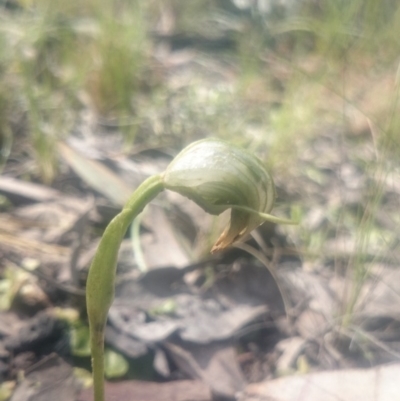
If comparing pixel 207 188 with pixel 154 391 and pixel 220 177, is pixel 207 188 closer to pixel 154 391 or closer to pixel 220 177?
pixel 220 177

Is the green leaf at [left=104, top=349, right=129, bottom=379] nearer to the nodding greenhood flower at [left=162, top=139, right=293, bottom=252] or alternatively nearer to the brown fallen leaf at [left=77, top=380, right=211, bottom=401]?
the brown fallen leaf at [left=77, top=380, right=211, bottom=401]

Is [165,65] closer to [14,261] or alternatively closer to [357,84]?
[357,84]

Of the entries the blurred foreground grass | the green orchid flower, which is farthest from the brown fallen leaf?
the blurred foreground grass

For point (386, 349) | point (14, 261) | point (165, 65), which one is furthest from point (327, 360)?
point (165, 65)

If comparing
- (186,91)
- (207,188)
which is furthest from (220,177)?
(186,91)

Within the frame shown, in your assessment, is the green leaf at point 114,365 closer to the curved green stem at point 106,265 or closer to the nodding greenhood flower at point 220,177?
the curved green stem at point 106,265
